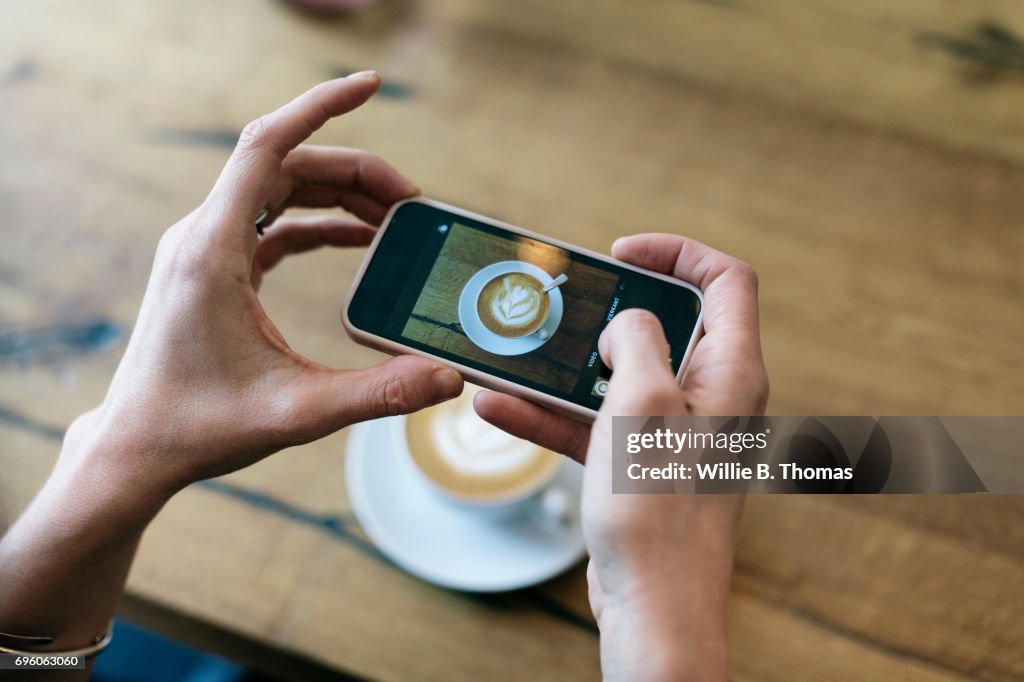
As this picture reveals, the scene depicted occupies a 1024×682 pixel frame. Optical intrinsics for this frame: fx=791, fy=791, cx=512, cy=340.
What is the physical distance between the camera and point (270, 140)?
0.60 m

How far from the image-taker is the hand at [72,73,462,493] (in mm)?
551

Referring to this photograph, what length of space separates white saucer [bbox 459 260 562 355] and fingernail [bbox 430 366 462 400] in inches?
2.1

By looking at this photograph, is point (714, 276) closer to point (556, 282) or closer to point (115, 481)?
point (556, 282)

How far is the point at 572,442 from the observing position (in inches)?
25.0

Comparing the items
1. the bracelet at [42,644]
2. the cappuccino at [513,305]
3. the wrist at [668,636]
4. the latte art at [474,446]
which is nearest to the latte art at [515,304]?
the cappuccino at [513,305]

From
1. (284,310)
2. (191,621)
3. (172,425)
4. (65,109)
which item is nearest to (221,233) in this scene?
(172,425)

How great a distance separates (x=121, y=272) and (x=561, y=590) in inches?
22.3

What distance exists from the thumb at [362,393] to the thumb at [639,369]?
131mm

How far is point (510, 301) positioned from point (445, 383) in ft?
0.35

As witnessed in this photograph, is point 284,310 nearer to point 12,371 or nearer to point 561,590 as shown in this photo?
point 12,371

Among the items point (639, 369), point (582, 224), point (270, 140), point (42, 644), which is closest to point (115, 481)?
point (42, 644)

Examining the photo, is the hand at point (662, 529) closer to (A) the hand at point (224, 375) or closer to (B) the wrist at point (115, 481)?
(A) the hand at point (224, 375)

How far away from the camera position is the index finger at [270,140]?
0.59 meters

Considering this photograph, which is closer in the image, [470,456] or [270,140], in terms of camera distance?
[270,140]
